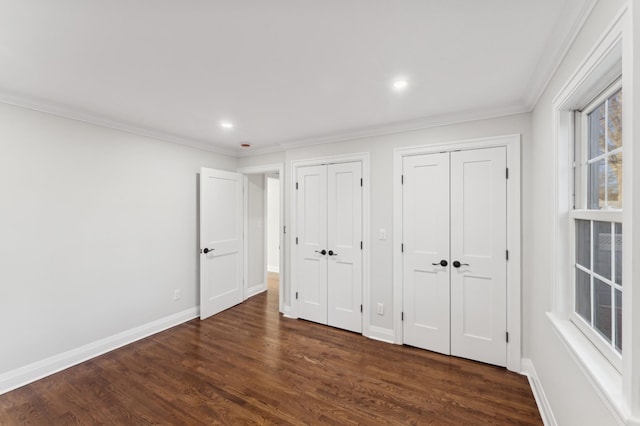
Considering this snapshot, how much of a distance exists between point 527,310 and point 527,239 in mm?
634

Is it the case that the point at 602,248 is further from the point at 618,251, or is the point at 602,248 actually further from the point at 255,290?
the point at 255,290

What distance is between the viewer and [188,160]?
3734 millimetres

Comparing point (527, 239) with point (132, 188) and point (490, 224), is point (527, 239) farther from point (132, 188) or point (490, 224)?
point (132, 188)

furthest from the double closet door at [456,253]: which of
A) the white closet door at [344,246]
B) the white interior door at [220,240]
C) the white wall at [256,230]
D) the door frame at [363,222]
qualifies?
the white wall at [256,230]

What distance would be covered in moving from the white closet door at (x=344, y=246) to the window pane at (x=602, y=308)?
2.08 meters

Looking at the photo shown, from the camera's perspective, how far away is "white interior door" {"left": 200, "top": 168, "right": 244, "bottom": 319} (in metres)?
3.74

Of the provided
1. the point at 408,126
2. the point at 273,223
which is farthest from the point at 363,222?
the point at 273,223

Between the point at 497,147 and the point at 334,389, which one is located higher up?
the point at 497,147

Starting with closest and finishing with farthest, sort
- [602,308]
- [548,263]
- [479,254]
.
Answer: [602,308] < [548,263] < [479,254]

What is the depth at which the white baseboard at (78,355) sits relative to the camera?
228 centimetres

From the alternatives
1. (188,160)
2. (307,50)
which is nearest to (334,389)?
(307,50)

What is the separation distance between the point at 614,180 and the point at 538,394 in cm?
175

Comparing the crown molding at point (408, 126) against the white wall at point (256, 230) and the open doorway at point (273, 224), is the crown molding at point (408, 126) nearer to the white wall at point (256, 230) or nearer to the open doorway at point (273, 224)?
the white wall at point (256, 230)

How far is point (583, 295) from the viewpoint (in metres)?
1.59
